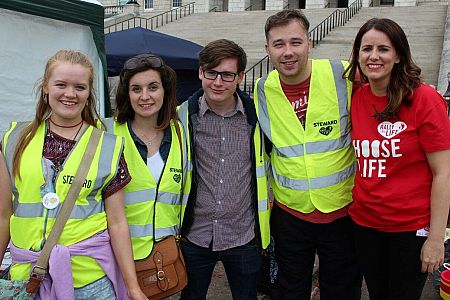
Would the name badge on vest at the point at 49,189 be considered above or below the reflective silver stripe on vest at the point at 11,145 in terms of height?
below

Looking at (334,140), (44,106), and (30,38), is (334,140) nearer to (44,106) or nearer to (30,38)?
(44,106)

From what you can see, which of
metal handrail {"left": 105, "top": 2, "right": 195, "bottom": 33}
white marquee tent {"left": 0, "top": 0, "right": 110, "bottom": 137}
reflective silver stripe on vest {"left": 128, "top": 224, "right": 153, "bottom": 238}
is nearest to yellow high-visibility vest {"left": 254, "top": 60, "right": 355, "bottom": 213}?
reflective silver stripe on vest {"left": 128, "top": 224, "right": 153, "bottom": 238}

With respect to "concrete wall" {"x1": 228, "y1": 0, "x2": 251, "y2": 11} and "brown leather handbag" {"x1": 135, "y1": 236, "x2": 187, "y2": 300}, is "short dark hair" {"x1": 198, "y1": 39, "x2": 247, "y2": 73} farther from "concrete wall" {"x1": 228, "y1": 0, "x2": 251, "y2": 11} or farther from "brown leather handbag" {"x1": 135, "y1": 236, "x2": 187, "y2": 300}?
"concrete wall" {"x1": 228, "y1": 0, "x2": 251, "y2": 11}

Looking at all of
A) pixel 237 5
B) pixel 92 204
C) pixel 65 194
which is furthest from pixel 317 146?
pixel 237 5

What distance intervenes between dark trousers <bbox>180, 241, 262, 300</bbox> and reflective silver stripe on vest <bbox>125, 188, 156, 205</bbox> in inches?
19.2

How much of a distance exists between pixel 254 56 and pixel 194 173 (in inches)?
544

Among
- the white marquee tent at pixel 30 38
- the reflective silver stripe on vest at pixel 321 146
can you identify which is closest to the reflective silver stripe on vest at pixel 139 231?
the reflective silver stripe on vest at pixel 321 146

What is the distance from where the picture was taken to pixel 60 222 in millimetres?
2055

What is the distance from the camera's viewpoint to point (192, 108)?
2.87 metres

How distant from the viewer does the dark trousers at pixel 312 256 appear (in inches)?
114

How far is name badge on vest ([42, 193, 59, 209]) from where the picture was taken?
6.78 feet

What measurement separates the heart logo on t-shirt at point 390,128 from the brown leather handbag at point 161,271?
1.35 m

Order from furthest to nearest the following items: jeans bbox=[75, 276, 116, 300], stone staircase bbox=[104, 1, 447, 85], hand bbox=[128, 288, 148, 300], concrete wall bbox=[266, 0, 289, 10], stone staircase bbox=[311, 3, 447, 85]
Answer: concrete wall bbox=[266, 0, 289, 10], stone staircase bbox=[104, 1, 447, 85], stone staircase bbox=[311, 3, 447, 85], hand bbox=[128, 288, 148, 300], jeans bbox=[75, 276, 116, 300]

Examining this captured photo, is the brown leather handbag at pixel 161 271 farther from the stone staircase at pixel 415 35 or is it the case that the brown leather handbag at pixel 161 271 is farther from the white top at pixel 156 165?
the stone staircase at pixel 415 35
